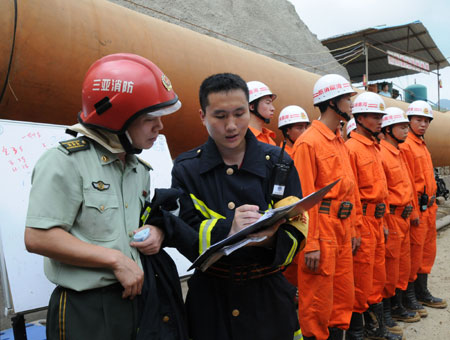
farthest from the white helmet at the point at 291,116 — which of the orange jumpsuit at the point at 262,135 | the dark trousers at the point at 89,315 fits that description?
the dark trousers at the point at 89,315

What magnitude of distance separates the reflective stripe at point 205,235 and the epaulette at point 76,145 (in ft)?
1.64

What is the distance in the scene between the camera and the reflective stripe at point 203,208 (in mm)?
1469

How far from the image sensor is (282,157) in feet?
4.94

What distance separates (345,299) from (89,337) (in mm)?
2154

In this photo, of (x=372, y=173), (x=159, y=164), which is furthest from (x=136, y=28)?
(x=372, y=173)

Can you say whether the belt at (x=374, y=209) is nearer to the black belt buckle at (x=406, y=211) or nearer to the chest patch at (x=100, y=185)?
the black belt buckle at (x=406, y=211)

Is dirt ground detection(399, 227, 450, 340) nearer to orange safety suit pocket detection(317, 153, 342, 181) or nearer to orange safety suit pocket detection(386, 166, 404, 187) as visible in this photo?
orange safety suit pocket detection(386, 166, 404, 187)

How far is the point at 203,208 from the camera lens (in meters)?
1.48

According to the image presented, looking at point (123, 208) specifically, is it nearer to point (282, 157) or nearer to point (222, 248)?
point (222, 248)

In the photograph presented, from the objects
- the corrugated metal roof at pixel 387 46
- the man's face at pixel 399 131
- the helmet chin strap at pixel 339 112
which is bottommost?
the man's face at pixel 399 131

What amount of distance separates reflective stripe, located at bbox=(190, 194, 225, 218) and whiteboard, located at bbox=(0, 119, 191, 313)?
0.90ft

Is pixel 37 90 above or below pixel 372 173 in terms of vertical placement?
above

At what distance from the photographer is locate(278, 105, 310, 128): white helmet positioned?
436 centimetres

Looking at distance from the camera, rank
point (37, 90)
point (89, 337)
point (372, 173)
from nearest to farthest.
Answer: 1. point (89, 337)
2. point (37, 90)
3. point (372, 173)
